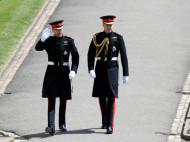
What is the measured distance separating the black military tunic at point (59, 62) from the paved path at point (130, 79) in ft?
2.69

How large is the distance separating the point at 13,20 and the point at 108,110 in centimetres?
952

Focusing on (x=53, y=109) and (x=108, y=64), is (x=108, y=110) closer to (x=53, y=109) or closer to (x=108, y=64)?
(x=108, y=64)

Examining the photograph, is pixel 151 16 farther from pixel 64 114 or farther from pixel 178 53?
pixel 64 114

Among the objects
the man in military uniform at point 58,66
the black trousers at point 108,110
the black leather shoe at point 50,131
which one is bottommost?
the black leather shoe at point 50,131

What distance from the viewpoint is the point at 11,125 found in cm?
1416

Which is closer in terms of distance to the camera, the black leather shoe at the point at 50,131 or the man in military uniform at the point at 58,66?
the black leather shoe at the point at 50,131

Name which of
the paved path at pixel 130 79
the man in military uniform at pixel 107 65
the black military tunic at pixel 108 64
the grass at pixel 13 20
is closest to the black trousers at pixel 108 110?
the man in military uniform at pixel 107 65

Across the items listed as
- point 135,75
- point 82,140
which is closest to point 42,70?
point 135,75

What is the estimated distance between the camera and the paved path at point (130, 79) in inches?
547

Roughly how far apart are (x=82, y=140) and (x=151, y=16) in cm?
1013

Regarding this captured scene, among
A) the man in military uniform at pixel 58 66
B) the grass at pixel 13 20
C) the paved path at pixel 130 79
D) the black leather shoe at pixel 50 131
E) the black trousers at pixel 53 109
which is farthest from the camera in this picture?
the grass at pixel 13 20

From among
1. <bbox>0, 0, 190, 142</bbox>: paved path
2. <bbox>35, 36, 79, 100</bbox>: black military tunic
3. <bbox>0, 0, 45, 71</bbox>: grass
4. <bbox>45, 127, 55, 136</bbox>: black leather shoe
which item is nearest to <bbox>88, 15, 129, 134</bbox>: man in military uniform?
<bbox>35, 36, 79, 100</bbox>: black military tunic

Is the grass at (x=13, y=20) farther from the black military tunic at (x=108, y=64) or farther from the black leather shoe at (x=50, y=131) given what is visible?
the black leather shoe at (x=50, y=131)

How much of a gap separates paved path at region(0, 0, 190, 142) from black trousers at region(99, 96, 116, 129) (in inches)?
9.4
